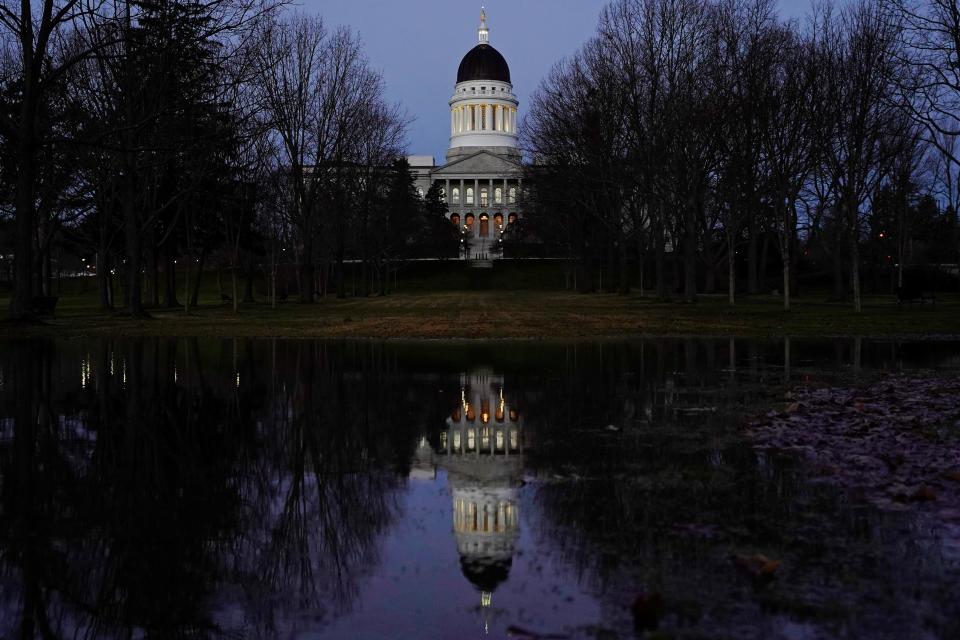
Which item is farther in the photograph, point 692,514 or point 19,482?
point 19,482

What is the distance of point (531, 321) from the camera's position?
28.2 meters

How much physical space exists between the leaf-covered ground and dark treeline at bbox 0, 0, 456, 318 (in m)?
12.9

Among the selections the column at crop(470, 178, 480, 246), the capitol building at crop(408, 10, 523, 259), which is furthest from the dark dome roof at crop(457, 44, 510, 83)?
the column at crop(470, 178, 480, 246)

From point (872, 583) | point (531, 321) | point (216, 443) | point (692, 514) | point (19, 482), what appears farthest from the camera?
point (531, 321)

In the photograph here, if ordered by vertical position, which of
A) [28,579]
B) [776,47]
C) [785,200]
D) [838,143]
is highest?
[776,47]

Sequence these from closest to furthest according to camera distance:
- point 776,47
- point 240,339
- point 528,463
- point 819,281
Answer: point 528,463
point 240,339
point 776,47
point 819,281

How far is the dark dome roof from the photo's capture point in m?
150

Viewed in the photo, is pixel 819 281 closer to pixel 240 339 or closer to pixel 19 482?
pixel 240 339

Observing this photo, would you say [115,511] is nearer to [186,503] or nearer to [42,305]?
[186,503]

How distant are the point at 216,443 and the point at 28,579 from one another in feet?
11.5

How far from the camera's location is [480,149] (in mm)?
142625

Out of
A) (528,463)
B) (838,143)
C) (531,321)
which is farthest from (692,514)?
(838,143)

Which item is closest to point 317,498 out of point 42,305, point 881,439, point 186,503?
point 186,503

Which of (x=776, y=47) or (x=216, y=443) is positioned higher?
(x=776, y=47)
